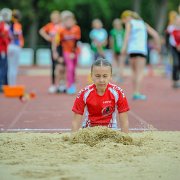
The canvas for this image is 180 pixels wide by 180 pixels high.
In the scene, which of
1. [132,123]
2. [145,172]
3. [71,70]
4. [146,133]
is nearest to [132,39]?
[71,70]

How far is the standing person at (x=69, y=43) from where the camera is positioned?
56.5 feet

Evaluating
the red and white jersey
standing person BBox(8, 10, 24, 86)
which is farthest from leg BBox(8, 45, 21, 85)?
the red and white jersey

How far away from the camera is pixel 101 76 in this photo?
811cm

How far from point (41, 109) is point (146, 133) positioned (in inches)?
181

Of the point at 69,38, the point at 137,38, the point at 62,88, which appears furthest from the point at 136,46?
the point at 62,88

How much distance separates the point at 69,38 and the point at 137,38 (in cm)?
217

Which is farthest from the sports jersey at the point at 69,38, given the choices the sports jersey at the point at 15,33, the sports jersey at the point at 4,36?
the sports jersey at the point at 15,33

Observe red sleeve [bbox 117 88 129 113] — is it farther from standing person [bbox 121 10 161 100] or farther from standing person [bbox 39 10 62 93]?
standing person [bbox 39 10 62 93]

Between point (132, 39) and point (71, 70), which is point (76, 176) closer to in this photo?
point (132, 39)

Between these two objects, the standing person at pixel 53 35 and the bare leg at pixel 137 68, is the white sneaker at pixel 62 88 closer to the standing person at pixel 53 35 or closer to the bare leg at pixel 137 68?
the standing person at pixel 53 35

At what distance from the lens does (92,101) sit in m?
8.21

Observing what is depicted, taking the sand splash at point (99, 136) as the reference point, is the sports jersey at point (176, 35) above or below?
above

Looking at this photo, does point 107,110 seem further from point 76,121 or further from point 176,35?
point 176,35

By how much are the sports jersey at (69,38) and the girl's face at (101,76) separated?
9184 millimetres
